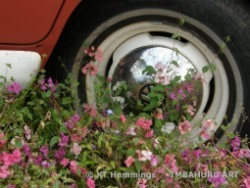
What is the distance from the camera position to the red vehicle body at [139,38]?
2586 millimetres

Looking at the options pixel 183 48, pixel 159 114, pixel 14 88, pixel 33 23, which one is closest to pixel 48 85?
pixel 14 88

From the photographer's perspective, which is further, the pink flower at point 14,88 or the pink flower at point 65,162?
the pink flower at point 14,88

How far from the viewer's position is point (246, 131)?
2801mm

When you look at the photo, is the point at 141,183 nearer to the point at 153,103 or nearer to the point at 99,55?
the point at 153,103

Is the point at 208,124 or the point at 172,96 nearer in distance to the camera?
the point at 208,124

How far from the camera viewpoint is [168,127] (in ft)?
8.87

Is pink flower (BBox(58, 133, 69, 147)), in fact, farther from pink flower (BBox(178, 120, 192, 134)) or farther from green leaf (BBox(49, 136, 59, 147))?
pink flower (BBox(178, 120, 192, 134))

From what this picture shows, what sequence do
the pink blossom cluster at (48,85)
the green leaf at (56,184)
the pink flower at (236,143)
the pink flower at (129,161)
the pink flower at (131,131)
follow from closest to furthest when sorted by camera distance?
the green leaf at (56,184) < the pink flower at (129,161) < the pink flower at (131,131) < the pink flower at (236,143) < the pink blossom cluster at (48,85)

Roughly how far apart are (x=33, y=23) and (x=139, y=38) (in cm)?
53

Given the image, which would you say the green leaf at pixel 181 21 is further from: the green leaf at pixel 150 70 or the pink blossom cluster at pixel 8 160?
the pink blossom cluster at pixel 8 160

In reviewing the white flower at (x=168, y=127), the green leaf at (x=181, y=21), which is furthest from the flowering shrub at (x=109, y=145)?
the green leaf at (x=181, y=21)

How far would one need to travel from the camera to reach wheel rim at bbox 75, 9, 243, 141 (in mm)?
2678

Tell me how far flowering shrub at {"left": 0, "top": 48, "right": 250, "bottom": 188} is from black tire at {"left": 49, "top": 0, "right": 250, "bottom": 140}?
102mm

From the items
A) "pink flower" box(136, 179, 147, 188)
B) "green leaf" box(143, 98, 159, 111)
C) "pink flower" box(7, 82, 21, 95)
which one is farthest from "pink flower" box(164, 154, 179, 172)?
"pink flower" box(7, 82, 21, 95)
